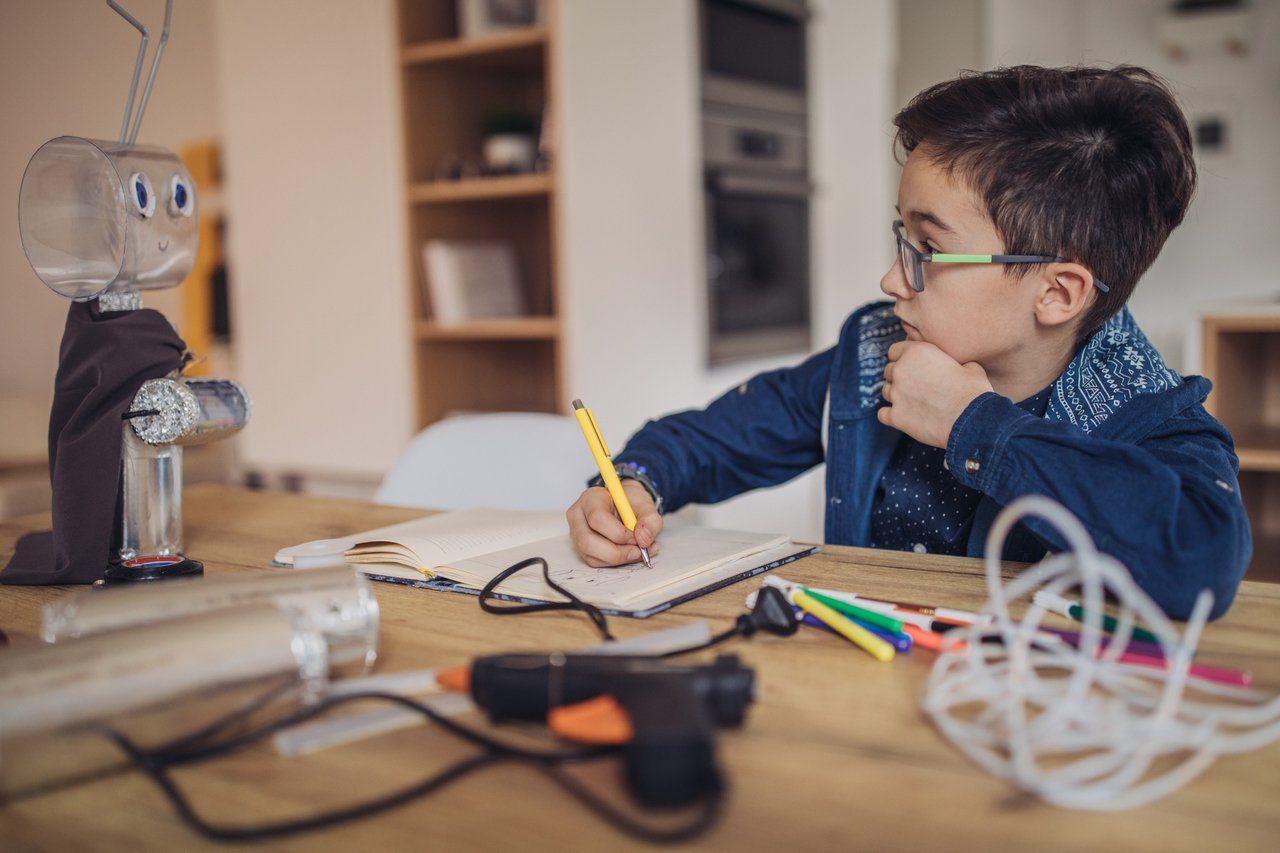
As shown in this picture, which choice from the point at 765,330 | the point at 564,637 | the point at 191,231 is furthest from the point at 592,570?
the point at 765,330

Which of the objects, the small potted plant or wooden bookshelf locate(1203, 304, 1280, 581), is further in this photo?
the small potted plant

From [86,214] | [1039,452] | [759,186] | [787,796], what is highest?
[759,186]

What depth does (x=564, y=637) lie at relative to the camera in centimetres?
76

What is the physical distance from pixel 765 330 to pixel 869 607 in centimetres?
255

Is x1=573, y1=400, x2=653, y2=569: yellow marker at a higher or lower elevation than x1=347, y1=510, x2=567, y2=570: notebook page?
higher

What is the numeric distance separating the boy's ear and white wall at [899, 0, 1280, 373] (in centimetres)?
232

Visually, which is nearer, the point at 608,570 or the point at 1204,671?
the point at 1204,671

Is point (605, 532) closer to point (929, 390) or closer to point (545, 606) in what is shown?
point (545, 606)

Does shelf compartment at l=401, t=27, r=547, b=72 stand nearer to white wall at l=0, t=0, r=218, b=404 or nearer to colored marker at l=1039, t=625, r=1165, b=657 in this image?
white wall at l=0, t=0, r=218, b=404

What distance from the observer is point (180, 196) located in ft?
3.39

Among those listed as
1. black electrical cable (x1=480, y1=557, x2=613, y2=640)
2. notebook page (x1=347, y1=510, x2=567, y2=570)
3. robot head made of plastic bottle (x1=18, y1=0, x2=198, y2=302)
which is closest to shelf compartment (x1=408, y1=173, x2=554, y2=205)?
notebook page (x1=347, y1=510, x2=567, y2=570)

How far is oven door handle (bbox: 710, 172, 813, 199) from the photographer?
2955 millimetres

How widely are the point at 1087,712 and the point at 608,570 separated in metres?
0.45

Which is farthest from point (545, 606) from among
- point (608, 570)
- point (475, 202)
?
point (475, 202)
